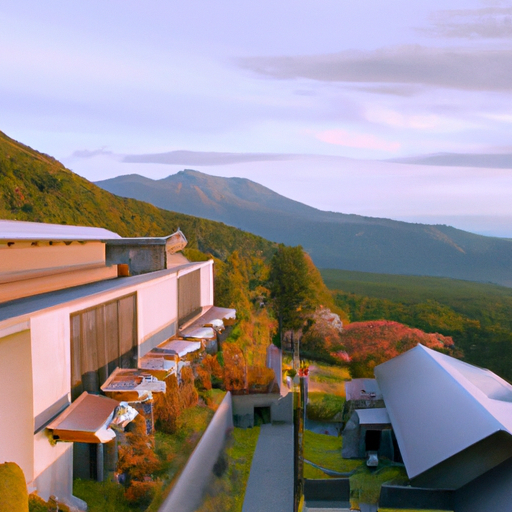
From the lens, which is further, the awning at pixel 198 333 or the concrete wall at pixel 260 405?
the concrete wall at pixel 260 405

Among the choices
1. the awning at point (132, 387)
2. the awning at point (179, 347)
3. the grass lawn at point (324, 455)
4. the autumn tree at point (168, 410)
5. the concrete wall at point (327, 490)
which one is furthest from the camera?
the grass lawn at point (324, 455)

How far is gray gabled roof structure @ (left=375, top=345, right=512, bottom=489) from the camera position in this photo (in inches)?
307

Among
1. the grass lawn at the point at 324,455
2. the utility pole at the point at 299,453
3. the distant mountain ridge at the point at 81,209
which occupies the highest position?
the distant mountain ridge at the point at 81,209

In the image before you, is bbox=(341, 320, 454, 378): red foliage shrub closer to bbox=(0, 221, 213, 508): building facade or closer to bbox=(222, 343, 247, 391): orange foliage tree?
bbox=(222, 343, 247, 391): orange foliage tree

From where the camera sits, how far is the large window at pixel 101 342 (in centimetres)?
607

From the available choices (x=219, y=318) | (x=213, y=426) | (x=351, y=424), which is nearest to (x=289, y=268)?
(x=219, y=318)

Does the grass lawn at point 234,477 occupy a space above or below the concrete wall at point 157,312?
below

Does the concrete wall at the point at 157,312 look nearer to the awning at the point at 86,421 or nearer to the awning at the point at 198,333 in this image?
the awning at the point at 198,333

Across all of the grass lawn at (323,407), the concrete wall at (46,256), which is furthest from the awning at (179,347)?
the grass lawn at (323,407)

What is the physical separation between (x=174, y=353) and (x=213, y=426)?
2215 millimetres

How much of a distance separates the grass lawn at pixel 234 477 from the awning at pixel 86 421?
281 cm

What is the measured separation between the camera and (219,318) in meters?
12.9

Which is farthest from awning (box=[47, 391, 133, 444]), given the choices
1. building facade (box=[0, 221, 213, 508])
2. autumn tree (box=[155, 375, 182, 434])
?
autumn tree (box=[155, 375, 182, 434])

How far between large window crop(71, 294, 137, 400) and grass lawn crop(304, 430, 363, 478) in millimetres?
4668
